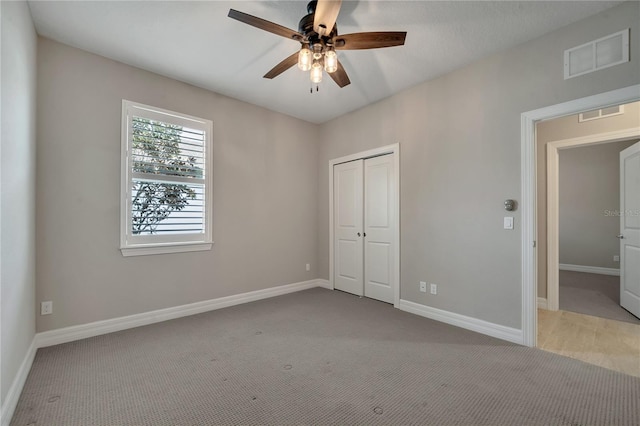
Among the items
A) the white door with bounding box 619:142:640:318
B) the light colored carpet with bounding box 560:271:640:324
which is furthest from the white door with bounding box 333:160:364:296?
the white door with bounding box 619:142:640:318

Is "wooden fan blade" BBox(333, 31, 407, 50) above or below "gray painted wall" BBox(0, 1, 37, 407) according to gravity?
above

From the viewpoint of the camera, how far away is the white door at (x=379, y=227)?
4.07 metres

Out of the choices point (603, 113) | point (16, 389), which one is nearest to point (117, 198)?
point (16, 389)

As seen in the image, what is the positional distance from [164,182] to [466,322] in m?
3.78

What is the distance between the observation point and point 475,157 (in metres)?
3.12

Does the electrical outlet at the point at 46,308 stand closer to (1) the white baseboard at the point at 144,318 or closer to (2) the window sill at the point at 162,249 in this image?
(1) the white baseboard at the point at 144,318

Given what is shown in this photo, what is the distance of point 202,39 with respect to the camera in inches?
106

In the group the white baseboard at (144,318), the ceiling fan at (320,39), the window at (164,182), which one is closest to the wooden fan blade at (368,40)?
the ceiling fan at (320,39)

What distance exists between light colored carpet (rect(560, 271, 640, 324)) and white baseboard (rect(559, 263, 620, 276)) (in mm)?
209

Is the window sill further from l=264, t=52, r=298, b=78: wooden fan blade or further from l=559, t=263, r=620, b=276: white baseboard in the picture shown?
l=559, t=263, r=620, b=276: white baseboard

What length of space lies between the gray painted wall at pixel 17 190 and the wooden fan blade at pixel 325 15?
1878 millimetres

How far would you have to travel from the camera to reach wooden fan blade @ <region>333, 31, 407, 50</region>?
1981mm

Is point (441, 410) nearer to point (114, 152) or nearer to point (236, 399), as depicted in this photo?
point (236, 399)

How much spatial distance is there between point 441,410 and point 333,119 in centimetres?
421
